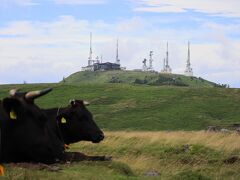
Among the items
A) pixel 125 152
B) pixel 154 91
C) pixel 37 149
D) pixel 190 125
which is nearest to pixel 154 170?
pixel 125 152

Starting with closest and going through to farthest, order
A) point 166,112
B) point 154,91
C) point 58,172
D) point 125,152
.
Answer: point 58,172
point 125,152
point 166,112
point 154,91

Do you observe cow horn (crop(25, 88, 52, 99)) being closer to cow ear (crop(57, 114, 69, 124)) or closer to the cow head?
cow ear (crop(57, 114, 69, 124))

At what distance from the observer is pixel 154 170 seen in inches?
870

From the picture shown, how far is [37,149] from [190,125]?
212ft

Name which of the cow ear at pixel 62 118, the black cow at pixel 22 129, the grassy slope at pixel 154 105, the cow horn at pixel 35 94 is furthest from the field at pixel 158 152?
the cow horn at pixel 35 94

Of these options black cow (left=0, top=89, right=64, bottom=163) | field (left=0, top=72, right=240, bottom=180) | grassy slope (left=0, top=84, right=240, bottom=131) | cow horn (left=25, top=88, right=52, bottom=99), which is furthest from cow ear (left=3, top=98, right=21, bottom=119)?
grassy slope (left=0, top=84, right=240, bottom=131)

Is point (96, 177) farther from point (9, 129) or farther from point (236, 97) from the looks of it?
point (236, 97)

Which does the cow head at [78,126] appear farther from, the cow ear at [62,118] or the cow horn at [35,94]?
the cow horn at [35,94]

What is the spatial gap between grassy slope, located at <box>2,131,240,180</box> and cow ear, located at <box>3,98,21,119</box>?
3475 mm

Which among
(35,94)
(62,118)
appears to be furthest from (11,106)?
(62,118)

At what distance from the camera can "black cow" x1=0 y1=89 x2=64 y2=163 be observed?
1017 cm

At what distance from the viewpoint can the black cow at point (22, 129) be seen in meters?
10.2

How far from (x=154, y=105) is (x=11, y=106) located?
278 feet

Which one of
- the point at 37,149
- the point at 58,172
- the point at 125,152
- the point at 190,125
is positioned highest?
the point at 37,149
